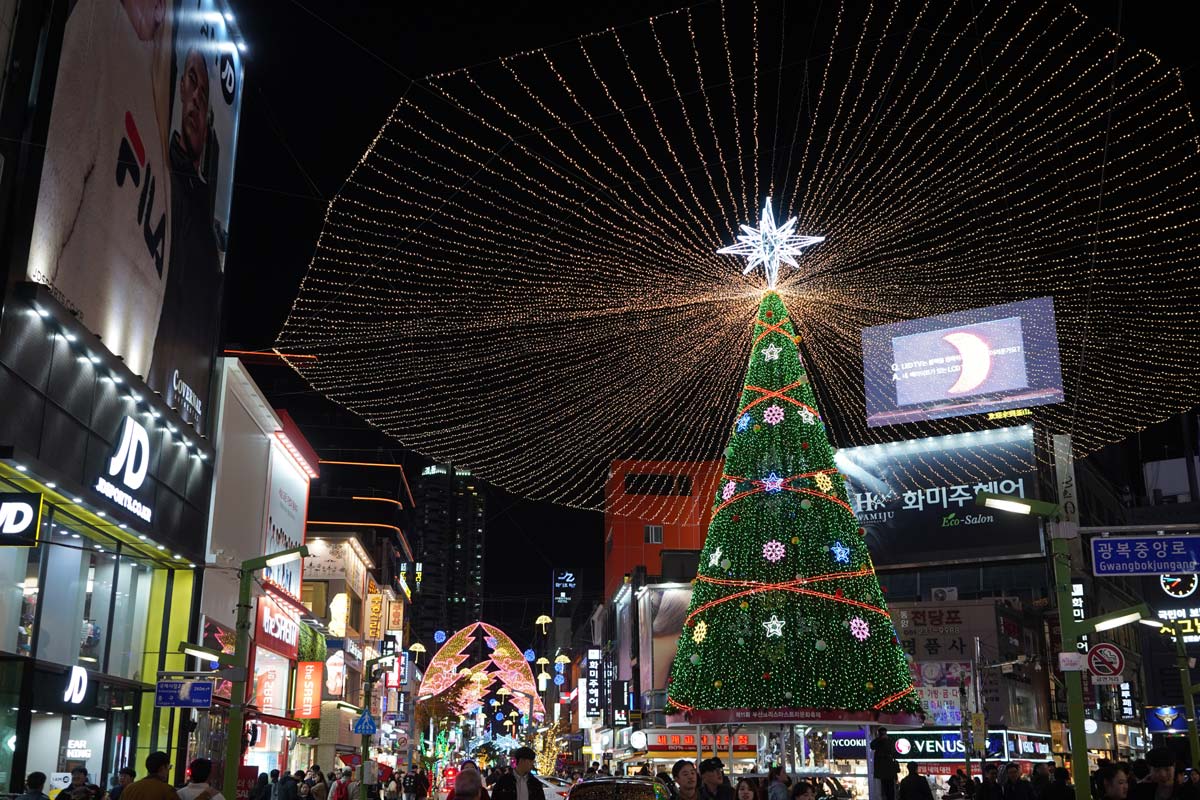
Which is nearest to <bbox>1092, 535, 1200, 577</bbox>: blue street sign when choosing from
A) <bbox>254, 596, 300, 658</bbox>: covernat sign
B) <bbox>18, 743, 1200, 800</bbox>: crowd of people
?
<bbox>18, 743, 1200, 800</bbox>: crowd of people

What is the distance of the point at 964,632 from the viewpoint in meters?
43.0

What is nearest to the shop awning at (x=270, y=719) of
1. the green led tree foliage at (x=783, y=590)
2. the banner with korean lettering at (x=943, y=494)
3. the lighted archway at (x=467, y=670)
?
the green led tree foliage at (x=783, y=590)

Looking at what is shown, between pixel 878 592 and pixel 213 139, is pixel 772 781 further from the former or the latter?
pixel 213 139

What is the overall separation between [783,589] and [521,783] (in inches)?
527

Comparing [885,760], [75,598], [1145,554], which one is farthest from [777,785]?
[75,598]

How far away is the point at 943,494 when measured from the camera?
51.4m

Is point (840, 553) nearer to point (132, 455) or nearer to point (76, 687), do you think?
point (132, 455)

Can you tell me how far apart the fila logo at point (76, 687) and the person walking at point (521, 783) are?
11.5 metres

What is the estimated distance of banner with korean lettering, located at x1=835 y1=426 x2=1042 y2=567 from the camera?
48.9m

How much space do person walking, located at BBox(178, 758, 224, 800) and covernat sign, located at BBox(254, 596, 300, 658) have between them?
20.9 meters

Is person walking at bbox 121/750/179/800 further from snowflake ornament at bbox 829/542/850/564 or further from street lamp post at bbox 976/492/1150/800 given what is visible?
snowflake ornament at bbox 829/542/850/564

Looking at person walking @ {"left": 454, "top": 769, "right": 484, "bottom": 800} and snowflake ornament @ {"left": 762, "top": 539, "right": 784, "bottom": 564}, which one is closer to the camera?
person walking @ {"left": 454, "top": 769, "right": 484, "bottom": 800}

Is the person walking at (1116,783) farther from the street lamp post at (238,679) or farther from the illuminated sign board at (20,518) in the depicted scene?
the street lamp post at (238,679)

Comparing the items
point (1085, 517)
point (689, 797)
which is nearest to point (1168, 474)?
point (1085, 517)
